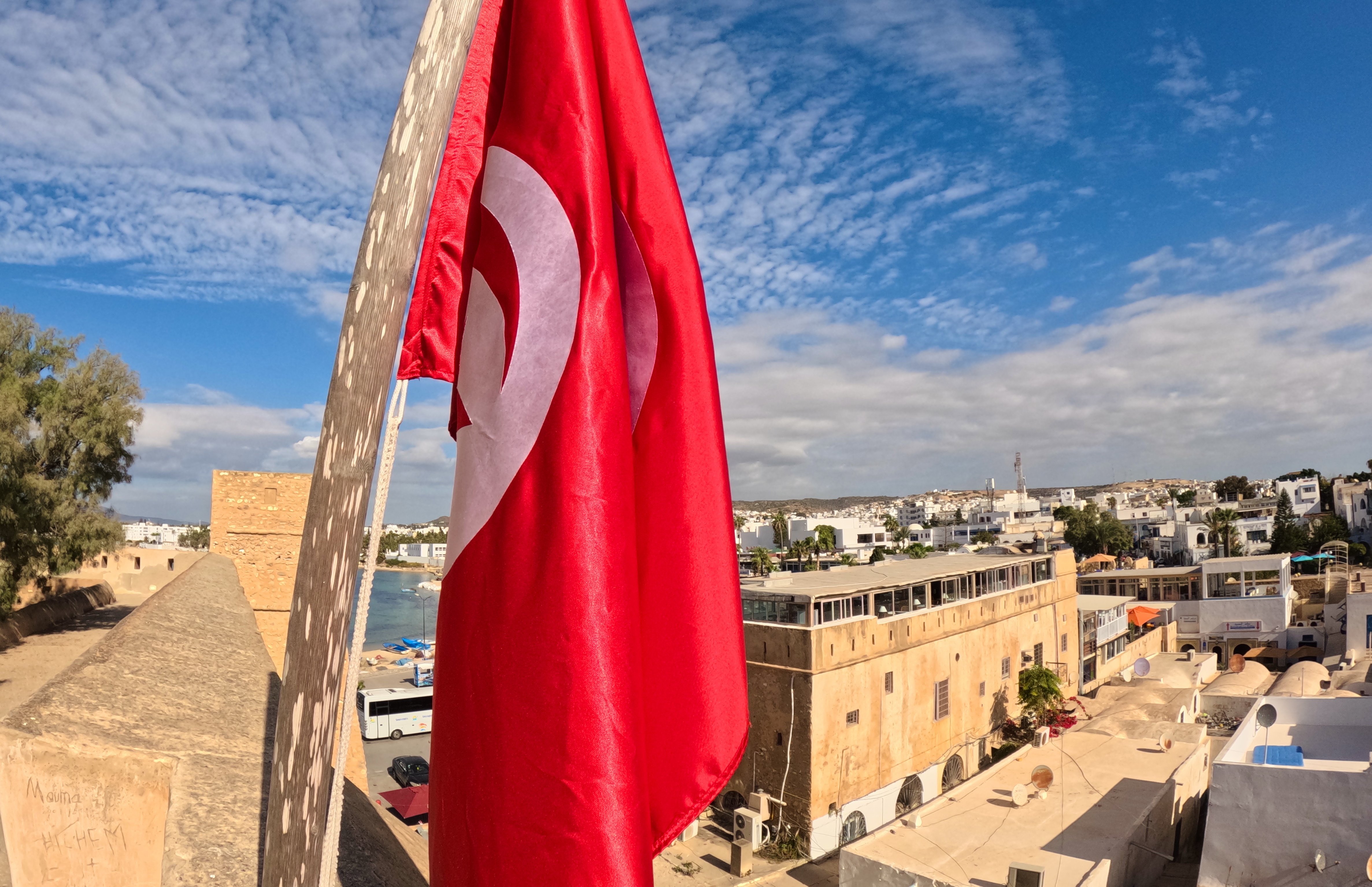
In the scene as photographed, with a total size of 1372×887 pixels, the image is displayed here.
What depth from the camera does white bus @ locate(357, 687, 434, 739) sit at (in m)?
27.8

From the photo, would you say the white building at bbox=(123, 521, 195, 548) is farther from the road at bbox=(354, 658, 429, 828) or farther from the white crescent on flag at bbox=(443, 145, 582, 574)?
the white crescent on flag at bbox=(443, 145, 582, 574)

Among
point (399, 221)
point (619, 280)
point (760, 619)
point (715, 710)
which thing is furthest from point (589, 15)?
point (760, 619)

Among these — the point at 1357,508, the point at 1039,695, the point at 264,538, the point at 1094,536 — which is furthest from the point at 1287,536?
the point at 264,538

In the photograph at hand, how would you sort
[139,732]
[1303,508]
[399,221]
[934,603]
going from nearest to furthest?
1. [399,221]
2. [139,732]
3. [934,603]
4. [1303,508]

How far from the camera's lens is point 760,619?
18.9 meters

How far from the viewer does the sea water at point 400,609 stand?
70.4 m

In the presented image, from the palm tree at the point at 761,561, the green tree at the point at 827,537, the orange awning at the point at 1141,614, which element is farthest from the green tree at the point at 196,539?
the orange awning at the point at 1141,614

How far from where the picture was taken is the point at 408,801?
18172mm

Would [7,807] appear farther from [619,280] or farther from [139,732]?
[619,280]

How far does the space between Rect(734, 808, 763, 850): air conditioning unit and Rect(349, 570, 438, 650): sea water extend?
91.9 ft

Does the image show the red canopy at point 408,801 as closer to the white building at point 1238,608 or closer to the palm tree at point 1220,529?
the white building at point 1238,608

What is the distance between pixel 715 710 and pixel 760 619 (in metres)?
17.5

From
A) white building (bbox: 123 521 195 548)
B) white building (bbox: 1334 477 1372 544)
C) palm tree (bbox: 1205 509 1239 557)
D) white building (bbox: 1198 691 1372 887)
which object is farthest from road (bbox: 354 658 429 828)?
white building (bbox: 123 521 195 548)

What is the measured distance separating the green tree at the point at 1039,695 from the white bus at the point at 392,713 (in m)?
19.3
